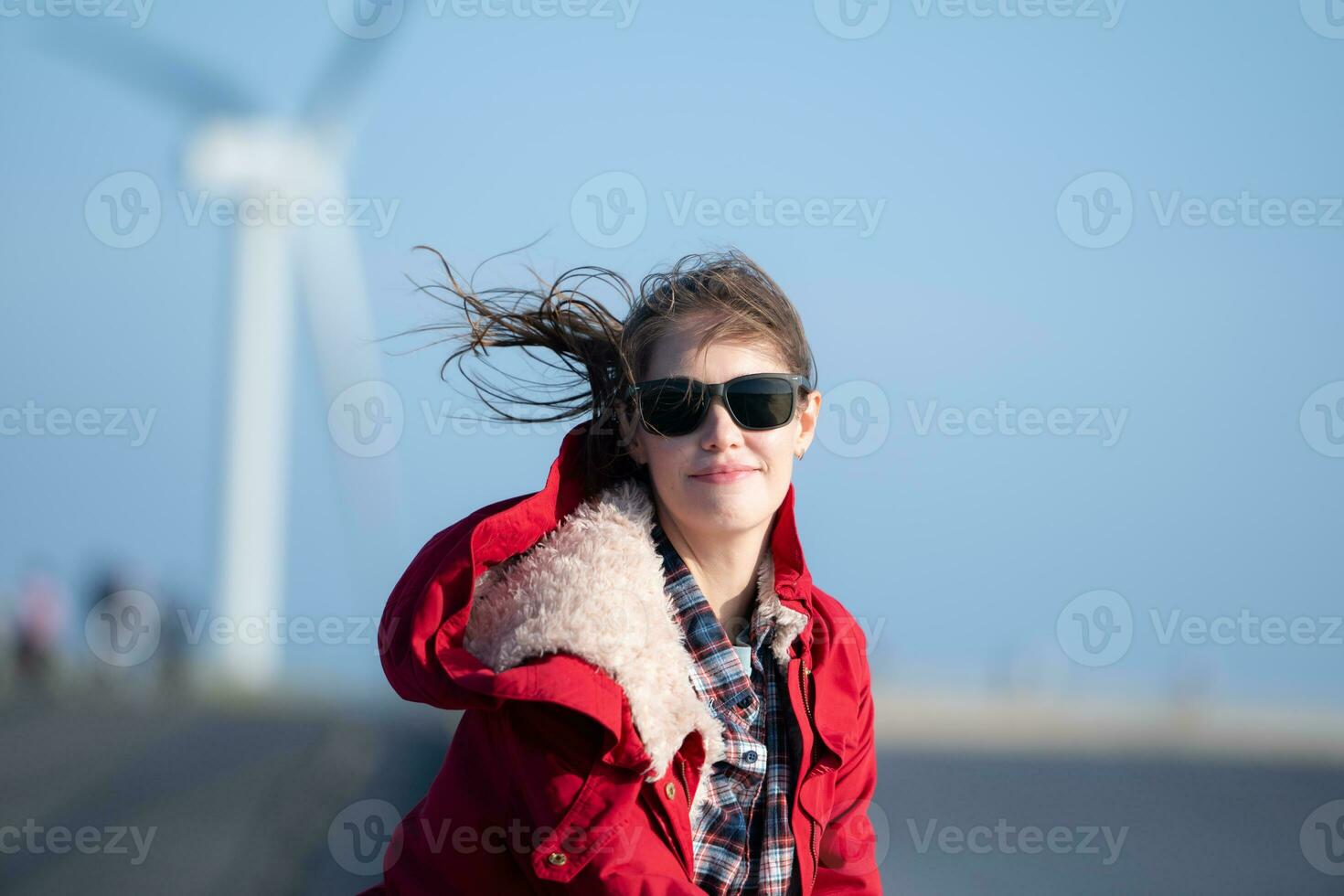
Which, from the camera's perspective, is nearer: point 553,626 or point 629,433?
point 553,626

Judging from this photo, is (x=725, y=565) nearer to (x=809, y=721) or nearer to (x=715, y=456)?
(x=715, y=456)

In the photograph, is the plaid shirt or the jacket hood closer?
the jacket hood

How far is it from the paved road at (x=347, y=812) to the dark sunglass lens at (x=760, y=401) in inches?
104

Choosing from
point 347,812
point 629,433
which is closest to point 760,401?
point 629,433

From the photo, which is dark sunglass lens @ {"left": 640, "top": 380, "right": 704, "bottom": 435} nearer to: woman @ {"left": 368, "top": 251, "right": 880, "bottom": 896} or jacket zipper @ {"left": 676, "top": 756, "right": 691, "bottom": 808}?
woman @ {"left": 368, "top": 251, "right": 880, "bottom": 896}

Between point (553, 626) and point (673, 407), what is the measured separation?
818mm

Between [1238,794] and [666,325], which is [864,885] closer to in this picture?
[666,325]

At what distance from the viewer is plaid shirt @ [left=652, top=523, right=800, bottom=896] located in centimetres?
375

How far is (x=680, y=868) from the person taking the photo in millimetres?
3447

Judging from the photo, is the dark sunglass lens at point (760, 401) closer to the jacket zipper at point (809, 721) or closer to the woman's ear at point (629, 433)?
the woman's ear at point (629, 433)

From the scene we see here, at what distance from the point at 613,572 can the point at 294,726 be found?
46.7 ft

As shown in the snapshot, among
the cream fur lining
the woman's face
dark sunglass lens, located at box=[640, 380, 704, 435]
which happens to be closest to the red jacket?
the cream fur lining

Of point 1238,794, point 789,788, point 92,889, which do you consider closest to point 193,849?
point 92,889

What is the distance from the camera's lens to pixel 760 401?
151 inches
